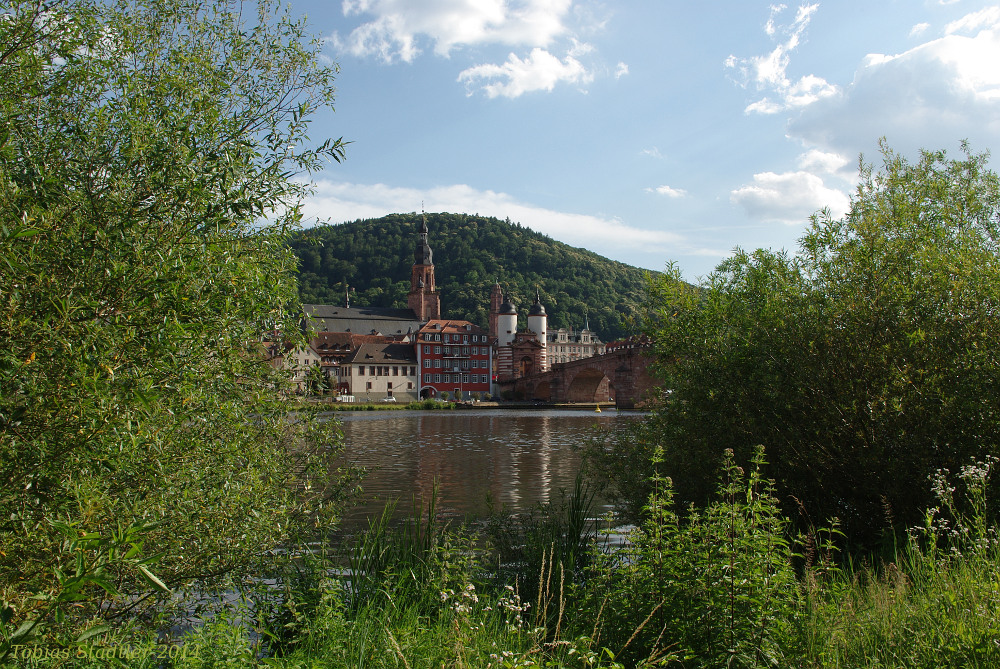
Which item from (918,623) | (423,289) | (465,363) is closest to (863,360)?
(918,623)

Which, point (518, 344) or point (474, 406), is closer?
point (474, 406)

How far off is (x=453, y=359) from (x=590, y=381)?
21.4 meters

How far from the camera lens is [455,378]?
102 meters

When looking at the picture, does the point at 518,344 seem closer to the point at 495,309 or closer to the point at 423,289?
the point at 495,309

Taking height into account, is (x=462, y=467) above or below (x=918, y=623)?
below

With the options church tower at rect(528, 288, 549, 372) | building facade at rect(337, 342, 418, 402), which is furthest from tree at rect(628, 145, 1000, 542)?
church tower at rect(528, 288, 549, 372)

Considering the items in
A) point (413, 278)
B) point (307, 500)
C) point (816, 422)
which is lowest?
point (307, 500)

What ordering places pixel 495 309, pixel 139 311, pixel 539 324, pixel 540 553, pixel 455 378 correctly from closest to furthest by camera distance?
pixel 139 311
pixel 540 553
pixel 455 378
pixel 539 324
pixel 495 309

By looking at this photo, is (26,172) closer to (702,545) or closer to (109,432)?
(109,432)

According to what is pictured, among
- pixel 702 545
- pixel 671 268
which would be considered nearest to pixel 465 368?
pixel 671 268

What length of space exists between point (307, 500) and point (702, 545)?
4.93 meters

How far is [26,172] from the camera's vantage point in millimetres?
5230

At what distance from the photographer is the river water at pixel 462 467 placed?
17.2 meters

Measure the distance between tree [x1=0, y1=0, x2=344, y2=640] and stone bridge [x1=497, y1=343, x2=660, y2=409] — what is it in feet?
209
